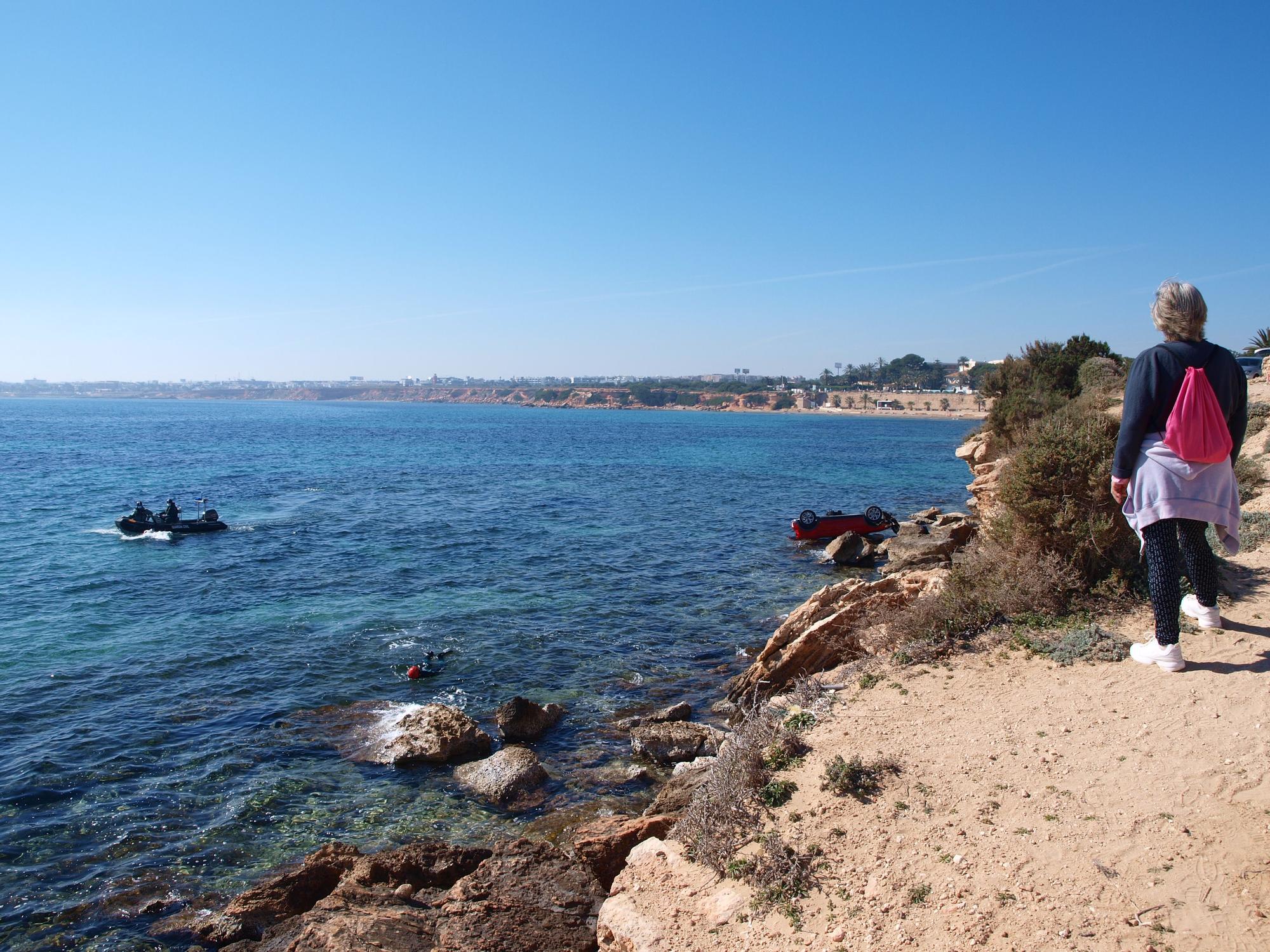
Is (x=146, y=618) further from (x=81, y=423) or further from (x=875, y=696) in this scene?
(x=81, y=423)

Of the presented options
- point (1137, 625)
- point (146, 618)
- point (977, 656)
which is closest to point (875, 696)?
point (977, 656)

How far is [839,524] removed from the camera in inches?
1046

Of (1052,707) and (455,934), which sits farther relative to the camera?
(1052,707)

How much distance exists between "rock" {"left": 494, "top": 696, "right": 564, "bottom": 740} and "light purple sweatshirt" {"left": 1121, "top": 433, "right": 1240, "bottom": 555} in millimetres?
8527

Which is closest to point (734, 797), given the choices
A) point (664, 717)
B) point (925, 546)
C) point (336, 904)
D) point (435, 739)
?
point (336, 904)

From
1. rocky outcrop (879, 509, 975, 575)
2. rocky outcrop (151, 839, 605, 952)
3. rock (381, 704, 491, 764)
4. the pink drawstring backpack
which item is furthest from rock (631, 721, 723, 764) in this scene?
the pink drawstring backpack

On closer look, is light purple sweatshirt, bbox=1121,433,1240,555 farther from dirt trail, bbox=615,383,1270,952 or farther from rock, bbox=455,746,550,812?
rock, bbox=455,746,550,812

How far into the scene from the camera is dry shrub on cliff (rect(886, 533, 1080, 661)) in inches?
312

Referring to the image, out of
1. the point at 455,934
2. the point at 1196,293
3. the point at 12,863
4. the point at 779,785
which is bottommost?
the point at 12,863

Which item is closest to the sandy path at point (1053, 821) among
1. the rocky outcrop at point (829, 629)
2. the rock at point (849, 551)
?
the rocky outcrop at point (829, 629)

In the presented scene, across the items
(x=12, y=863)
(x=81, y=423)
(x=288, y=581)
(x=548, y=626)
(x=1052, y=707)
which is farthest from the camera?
(x=81, y=423)

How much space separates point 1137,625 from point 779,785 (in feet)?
13.7

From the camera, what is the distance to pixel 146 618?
1723 centimetres

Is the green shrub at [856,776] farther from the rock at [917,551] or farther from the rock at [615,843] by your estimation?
the rock at [917,551]
